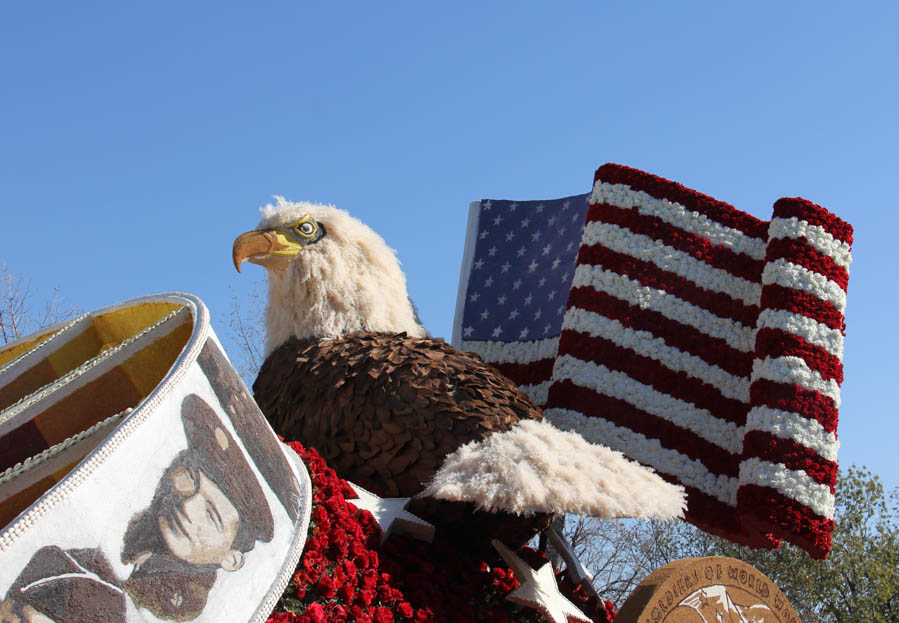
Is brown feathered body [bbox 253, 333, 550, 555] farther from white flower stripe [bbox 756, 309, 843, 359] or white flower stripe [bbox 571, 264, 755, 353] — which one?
white flower stripe [bbox 756, 309, 843, 359]

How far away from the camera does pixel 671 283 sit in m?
3.30

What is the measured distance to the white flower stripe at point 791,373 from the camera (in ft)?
10.2

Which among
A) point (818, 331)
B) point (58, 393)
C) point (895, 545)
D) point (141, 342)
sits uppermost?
point (818, 331)

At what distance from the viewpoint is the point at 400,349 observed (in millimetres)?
2830

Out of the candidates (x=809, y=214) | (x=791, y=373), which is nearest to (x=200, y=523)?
(x=791, y=373)

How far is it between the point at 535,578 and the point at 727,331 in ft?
4.58

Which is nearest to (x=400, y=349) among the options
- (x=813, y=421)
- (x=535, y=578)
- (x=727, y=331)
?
(x=535, y=578)

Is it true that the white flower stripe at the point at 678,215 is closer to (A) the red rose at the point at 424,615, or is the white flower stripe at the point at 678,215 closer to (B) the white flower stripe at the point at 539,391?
(B) the white flower stripe at the point at 539,391

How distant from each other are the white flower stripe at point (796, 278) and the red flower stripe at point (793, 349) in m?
0.19

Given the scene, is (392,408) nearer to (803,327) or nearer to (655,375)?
(655,375)

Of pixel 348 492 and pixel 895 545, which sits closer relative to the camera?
pixel 348 492

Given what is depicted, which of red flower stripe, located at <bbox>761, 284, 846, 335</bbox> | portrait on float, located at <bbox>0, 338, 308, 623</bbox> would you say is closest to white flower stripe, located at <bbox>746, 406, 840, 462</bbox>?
red flower stripe, located at <bbox>761, 284, 846, 335</bbox>

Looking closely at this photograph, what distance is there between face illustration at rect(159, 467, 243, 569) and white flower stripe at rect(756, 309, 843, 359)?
7.72 feet

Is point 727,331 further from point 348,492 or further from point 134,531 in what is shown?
point 134,531
